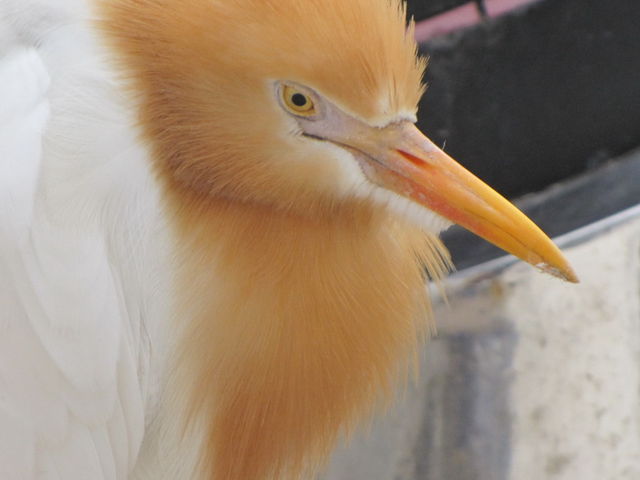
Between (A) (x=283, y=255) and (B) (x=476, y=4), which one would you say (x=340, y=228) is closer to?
(A) (x=283, y=255)

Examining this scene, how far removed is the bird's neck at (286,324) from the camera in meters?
0.73

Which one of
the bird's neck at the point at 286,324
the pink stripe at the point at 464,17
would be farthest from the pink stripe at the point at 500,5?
the bird's neck at the point at 286,324

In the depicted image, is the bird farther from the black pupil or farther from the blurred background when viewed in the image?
the blurred background

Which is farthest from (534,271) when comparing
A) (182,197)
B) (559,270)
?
(182,197)

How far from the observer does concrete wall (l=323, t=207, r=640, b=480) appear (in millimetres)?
1108

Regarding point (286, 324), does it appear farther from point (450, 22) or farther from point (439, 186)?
point (450, 22)

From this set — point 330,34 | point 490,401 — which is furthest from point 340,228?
point 490,401

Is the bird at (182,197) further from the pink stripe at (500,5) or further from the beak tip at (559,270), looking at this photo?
the pink stripe at (500,5)

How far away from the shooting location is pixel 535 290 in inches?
46.7

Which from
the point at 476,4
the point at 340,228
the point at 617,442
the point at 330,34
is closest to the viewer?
the point at 330,34

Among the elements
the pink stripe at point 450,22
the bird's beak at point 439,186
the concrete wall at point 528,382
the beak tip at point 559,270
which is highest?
the bird's beak at point 439,186

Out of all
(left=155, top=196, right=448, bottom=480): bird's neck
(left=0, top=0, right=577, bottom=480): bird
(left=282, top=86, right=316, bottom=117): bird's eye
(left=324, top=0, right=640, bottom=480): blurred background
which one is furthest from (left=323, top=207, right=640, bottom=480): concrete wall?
(left=282, top=86, right=316, bottom=117): bird's eye

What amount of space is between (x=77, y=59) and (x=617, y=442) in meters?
0.73

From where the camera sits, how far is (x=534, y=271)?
1.19 metres
